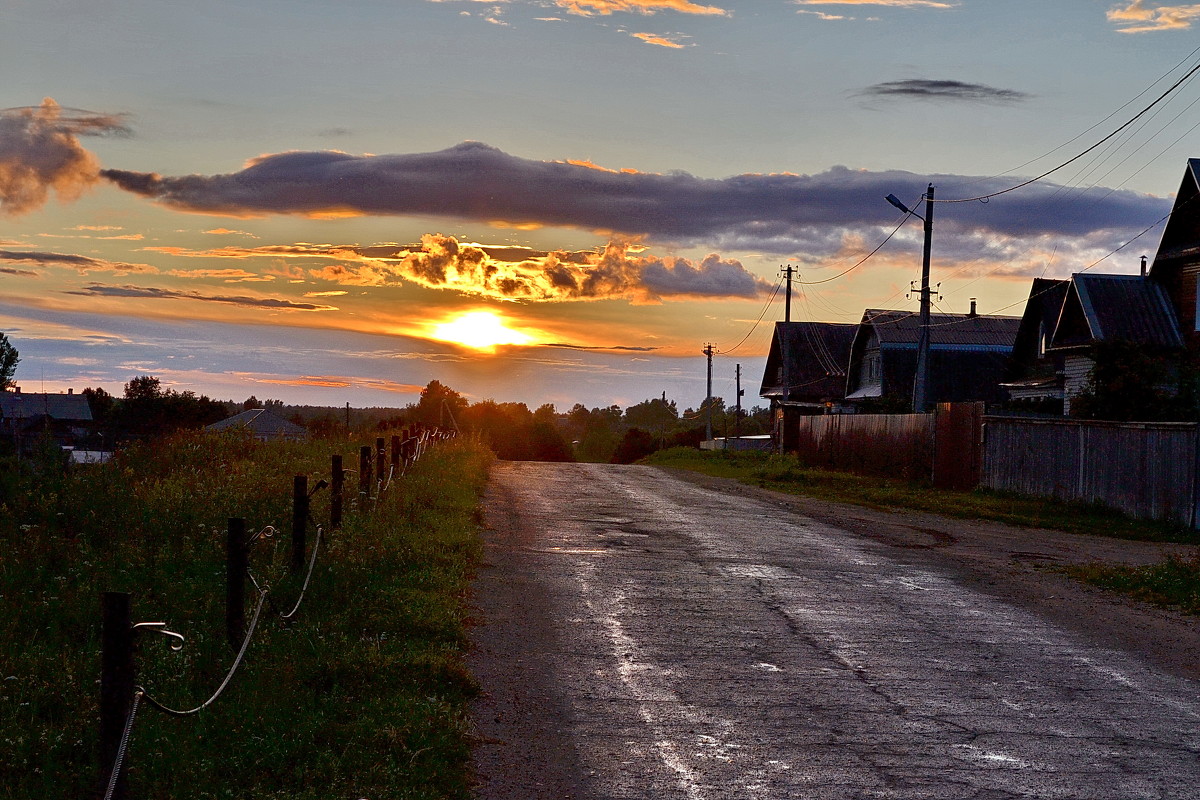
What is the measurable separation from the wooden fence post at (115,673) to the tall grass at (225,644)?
0.44 meters

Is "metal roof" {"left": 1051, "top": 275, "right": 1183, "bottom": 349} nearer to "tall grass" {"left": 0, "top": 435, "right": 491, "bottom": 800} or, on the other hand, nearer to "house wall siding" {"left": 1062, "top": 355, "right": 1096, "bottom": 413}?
"house wall siding" {"left": 1062, "top": 355, "right": 1096, "bottom": 413}

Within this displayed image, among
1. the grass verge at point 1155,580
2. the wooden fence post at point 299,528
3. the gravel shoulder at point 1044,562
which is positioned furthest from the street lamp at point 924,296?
Answer: the wooden fence post at point 299,528

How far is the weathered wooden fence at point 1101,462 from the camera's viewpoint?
1917 cm

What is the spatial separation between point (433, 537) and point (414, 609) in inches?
171

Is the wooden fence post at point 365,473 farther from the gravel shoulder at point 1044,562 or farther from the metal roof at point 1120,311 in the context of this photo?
the metal roof at point 1120,311

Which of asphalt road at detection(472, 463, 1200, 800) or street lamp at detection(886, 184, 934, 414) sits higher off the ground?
street lamp at detection(886, 184, 934, 414)

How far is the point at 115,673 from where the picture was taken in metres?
4.89

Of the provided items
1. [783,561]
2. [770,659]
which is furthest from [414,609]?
[783,561]

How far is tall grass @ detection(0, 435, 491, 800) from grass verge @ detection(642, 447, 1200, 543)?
11088mm

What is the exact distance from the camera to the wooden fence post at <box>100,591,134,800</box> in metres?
4.87

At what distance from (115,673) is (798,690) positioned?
15.4ft

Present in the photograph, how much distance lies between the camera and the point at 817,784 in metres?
5.88

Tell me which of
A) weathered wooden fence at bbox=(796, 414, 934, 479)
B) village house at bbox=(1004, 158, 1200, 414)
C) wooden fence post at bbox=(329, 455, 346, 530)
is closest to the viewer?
wooden fence post at bbox=(329, 455, 346, 530)

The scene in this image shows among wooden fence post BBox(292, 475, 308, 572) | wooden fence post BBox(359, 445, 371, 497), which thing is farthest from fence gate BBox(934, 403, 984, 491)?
wooden fence post BBox(292, 475, 308, 572)
